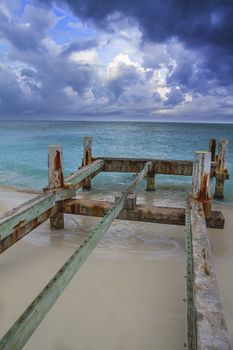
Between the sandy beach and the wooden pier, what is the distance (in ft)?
2.20

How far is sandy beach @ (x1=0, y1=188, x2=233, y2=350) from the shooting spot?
3.01 m

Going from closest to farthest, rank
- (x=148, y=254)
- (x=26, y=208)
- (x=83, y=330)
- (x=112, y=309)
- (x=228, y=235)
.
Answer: (x=83, y=330)
(x=112, y=309)
(x=26, y=208)
(x=148, y=254)
(x=228, y=235)

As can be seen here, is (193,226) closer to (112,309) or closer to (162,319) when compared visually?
(162,319)

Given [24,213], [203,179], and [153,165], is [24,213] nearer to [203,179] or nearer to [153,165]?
[203,179]

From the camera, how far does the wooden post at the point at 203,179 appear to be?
15.1ft

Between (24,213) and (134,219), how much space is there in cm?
181

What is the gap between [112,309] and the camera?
3.39 m

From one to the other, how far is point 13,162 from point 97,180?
30.2ft

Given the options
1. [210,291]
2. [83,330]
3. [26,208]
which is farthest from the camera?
[26,208]

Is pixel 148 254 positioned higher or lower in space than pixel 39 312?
lower

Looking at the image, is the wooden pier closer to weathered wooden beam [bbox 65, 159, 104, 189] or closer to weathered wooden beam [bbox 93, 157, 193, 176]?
weathered wooden beam [bbox 65, 159, 104, 189]

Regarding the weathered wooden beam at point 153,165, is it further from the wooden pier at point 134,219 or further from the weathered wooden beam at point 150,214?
the weathered wooden beam at point 150,214

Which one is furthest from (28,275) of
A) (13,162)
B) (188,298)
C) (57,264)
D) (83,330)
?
(13,162)

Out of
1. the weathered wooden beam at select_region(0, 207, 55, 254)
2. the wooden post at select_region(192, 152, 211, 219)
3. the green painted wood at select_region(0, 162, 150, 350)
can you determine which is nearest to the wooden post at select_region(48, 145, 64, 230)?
the weathered wooden beam at select_region(0, 207, 55, 254)
